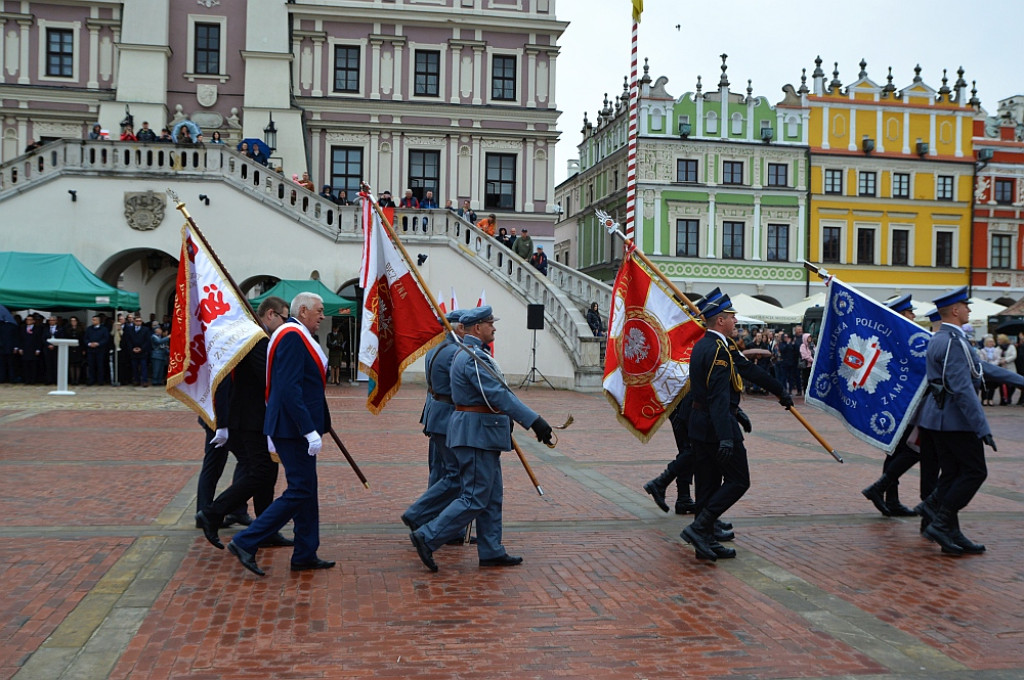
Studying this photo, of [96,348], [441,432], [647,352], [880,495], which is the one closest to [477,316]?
[441,432]

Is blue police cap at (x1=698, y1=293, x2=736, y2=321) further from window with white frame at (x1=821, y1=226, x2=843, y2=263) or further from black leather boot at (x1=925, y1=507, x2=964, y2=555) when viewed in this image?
window with white frame at (x1=821, y1=226, x2=843, y2=263)

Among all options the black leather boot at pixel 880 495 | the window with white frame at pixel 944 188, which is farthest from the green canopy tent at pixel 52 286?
the window with white frame at pixel 944 188

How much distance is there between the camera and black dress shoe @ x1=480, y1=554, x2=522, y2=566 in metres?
6.88

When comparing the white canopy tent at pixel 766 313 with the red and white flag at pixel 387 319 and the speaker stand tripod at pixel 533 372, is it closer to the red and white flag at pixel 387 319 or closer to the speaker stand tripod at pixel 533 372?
the speaker stand tripod at pixel 533 372

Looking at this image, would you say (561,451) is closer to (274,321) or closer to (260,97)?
(274,321)

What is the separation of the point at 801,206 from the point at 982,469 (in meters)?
42.1

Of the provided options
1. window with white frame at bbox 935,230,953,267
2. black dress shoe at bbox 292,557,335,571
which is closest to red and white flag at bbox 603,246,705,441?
black dress shoe at bbox 292,557,335,571

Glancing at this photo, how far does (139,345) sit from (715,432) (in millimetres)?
21036

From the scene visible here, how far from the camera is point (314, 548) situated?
6.71 meters

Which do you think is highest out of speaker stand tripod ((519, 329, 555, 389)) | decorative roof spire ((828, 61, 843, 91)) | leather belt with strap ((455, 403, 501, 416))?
decorative roof spire ((828, 61, 843, 91))

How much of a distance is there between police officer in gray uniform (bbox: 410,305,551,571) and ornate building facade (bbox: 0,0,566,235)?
27.9m

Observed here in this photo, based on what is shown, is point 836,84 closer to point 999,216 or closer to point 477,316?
point 999,216

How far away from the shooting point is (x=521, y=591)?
20.6 ft

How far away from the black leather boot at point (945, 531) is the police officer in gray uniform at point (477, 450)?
3.40 m
